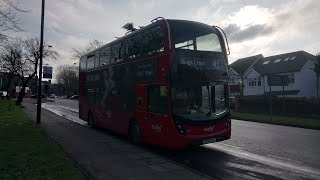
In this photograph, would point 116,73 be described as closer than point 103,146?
No

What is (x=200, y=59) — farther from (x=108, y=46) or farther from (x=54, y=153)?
(x=108, y=46)

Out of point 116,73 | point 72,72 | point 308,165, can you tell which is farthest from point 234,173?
point 72,72

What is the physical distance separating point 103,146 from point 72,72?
12247 cm

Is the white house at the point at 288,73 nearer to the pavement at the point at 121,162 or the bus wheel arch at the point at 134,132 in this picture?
the bus wheel arch at the point at 134,132

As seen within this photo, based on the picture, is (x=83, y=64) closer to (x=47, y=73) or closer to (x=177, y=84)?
(x=47, y=73)

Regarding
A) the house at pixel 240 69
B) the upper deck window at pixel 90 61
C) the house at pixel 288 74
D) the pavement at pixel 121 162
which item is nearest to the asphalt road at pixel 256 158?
the pavement at pixel 121 162

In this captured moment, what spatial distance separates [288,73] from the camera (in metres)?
57.9

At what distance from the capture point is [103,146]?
→ 13.2 metres

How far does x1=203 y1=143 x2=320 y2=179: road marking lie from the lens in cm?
905

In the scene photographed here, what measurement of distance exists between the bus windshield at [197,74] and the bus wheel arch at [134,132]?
284 cm

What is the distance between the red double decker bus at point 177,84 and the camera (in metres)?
11.2

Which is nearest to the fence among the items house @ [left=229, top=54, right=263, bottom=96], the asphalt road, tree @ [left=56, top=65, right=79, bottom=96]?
the asphalt road

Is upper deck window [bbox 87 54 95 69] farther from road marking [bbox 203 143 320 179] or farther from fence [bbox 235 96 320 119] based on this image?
fence [bbox 235 96 320 119]

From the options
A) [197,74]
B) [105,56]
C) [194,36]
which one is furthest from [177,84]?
[105,56]
